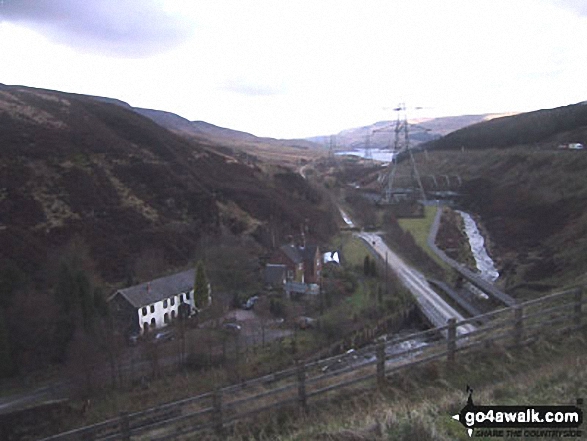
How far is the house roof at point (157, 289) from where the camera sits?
73.2 feet

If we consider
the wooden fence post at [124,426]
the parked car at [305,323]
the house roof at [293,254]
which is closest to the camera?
the wooden fence post at [124,426]

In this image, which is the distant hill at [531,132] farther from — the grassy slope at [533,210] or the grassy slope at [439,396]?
the grassy slope at [439,396]

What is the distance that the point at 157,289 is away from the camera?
23.7 m

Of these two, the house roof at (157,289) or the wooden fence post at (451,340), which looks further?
the house roof at (157,289)

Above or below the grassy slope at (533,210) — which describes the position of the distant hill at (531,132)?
above

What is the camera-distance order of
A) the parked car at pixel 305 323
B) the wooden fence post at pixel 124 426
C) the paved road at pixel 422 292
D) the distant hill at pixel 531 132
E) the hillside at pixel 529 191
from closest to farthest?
the wooden fence post at pixel 124 426
the parked car at pixel 305 323
the paved road at pixel 422 292
the hillside at pixel 529 191
the distant hill at pixel 531 132

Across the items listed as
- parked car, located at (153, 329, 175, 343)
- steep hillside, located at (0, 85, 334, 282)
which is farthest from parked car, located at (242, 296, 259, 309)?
steep hillside, located at (0, 85, 334, 282)

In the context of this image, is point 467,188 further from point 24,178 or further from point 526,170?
point 24,178

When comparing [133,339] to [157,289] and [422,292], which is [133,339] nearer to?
[157,289]

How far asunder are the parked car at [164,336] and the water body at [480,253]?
18774 millimetres

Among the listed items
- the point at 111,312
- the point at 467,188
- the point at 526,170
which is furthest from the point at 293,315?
the point at 467,188

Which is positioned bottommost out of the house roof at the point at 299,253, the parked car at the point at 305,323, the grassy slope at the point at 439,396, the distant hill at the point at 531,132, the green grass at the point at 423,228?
the parked car at the point at 305,323

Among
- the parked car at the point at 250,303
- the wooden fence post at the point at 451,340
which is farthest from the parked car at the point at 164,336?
the wooden fence post at the point at 451,340

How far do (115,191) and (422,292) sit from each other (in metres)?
22.4
